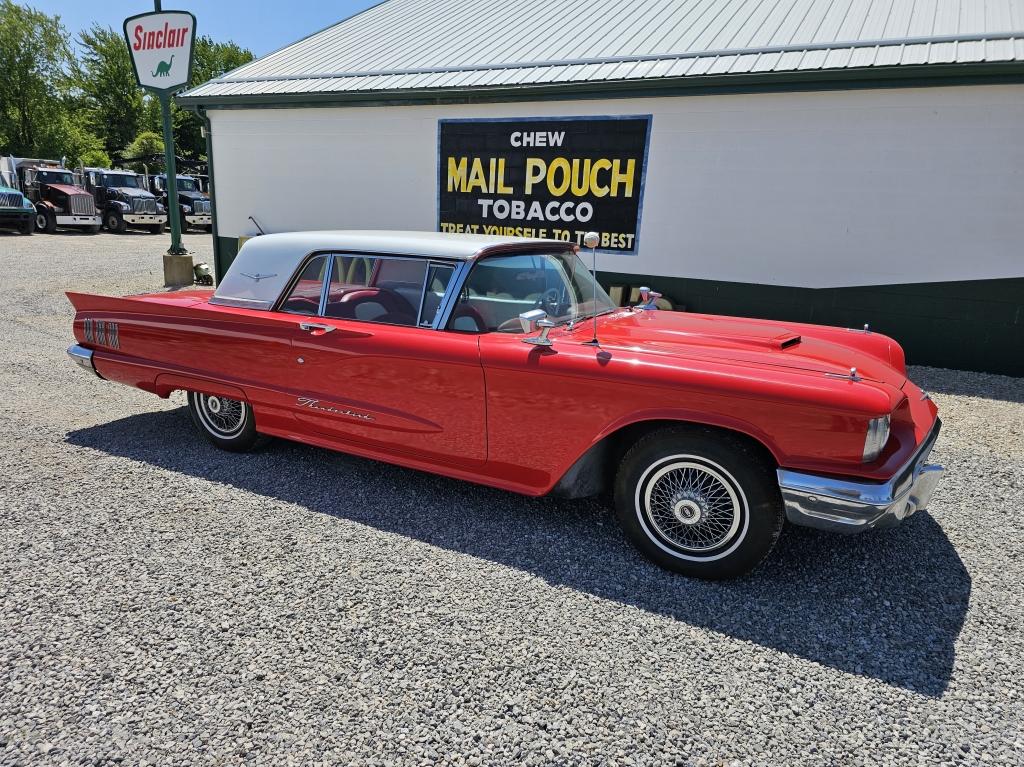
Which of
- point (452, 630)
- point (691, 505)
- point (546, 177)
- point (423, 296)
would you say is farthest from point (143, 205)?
point (691, 505)

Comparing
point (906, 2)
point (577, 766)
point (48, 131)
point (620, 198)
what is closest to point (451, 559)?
point (577, 766)

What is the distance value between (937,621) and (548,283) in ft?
8.03

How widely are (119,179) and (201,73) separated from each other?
137ft

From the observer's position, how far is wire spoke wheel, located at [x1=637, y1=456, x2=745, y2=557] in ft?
9.41

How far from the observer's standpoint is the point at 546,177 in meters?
8.79

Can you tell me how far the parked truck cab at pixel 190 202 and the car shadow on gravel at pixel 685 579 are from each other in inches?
936

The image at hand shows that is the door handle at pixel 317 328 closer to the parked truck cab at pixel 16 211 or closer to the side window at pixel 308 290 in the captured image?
the side window at pixel 308 290

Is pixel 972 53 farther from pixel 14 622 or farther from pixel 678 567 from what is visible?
pixel 14 622

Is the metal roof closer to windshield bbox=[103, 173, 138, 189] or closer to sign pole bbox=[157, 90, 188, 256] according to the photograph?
sign pole bbox=[157, 90, 188, 256]

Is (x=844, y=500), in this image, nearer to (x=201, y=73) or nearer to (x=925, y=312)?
(x=925, y=312)

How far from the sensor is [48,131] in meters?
39.4

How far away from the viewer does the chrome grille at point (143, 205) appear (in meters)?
23.7

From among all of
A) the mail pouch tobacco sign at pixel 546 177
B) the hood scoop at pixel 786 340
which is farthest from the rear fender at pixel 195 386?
the mail pouch tobacco sign at pixel 546 177

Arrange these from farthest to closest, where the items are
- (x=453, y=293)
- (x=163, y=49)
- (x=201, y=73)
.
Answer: (x=201, y=73) → (x=163, y=49) → (x=453, y=293)
